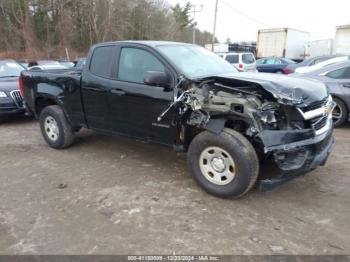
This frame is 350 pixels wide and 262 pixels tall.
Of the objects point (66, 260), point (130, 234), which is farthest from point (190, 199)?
point (66, 260)

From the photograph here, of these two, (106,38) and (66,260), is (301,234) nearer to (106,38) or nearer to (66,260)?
(66,260)

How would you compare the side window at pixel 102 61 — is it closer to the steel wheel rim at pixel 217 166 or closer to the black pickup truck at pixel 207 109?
the black pickup truck at pixel 207 109

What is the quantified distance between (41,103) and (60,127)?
0.83m

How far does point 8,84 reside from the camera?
8.21m

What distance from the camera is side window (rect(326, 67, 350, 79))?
7.29 m

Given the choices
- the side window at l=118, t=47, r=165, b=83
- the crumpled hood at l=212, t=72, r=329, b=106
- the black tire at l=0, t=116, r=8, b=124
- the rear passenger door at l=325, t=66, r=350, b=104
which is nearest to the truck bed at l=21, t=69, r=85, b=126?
the side window at l=118, t=47, r=165, b=83

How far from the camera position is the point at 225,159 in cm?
389

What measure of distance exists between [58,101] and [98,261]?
3.52 m

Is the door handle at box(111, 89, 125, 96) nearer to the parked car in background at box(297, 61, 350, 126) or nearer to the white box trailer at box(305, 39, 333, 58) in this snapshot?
the parked car in background at box(297, 61, 350, 126)

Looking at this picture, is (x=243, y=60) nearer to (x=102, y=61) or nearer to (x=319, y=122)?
(x=102, y=61)

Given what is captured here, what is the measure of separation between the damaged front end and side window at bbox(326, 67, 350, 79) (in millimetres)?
3707

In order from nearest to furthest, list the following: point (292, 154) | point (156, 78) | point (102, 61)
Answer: point (292, 154), point (156, 78), point (102, 61)

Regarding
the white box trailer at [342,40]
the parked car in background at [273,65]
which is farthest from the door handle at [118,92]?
the white box trailer at [342,40]

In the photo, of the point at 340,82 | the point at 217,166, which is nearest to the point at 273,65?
the point at 340,82
